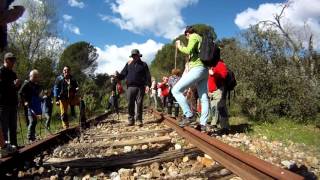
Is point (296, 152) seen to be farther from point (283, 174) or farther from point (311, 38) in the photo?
point (311, 38)

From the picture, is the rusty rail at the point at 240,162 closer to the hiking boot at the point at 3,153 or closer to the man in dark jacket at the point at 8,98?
the hiking boot at the point at 3,153

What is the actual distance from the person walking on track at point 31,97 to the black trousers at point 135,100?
235cm

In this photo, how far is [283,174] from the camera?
→ 3553 millimetres

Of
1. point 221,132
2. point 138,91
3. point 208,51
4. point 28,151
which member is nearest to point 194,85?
point 208,51

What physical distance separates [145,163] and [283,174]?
7.64 feet

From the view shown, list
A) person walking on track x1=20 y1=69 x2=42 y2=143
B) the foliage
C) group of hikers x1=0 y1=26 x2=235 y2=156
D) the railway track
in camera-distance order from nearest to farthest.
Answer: the railway track
group of hikers x1=0 y1=26 x2=235 y2=156
person walking on track x1=20 y1=69 x2=42 y2=143
the foliage

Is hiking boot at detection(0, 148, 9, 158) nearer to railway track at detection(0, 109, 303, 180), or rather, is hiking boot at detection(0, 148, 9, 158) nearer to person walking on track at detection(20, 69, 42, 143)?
railway track at detection(0, 109, 303, 180)

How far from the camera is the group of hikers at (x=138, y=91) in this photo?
23.8 ft

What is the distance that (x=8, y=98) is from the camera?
7.25m

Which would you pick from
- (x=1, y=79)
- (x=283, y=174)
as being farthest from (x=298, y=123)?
(x=283, y=174)

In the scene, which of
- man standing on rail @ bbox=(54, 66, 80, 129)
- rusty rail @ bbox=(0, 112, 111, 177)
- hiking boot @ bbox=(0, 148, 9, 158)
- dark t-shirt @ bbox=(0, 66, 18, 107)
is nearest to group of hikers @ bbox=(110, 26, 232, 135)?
man standing on rail @ bbox=(54, 66, 80, 129)

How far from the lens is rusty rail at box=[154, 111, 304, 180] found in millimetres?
3706

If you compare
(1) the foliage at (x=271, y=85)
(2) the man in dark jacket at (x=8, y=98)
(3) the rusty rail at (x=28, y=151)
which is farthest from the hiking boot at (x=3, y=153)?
(1) the foliage at (x=271, y=85)

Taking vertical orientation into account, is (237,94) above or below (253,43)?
below
